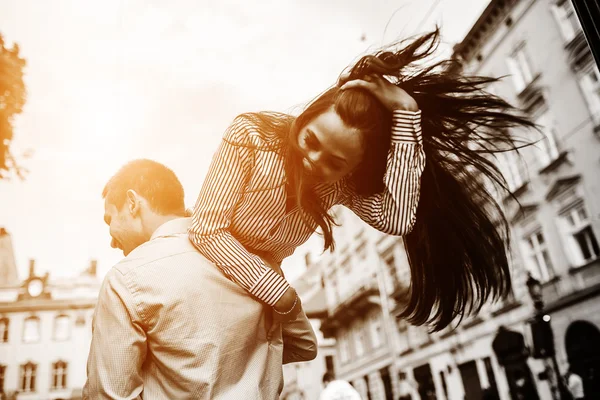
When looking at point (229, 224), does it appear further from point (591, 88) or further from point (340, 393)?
point (591, 88)

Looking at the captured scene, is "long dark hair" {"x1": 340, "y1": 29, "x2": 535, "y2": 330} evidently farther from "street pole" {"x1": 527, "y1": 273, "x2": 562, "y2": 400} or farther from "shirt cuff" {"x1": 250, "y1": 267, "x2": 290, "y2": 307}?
"street pole" {"x1": 527, "y1": 273, "x2": 562, "y2": 400}

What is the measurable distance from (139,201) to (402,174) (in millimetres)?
525

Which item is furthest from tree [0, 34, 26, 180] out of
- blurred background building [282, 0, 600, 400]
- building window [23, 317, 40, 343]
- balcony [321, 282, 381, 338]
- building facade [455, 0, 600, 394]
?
balcony [321, 282, 381, 338]

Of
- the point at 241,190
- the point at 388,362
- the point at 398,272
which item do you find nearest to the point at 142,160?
the point at 241,190

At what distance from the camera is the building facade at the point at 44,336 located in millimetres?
3605

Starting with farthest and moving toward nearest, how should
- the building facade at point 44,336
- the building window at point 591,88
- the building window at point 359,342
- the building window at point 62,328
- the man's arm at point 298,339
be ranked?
the building window at point 359,342 → the building window at point 591,88 → the building window at point 62,328 → the building facade at point 44,336 → the man's arm at point 298,339

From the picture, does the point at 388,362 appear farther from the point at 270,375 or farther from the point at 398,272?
the point at 270,375

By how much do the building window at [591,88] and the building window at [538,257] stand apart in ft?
5.82

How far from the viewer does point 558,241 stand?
19.5ft

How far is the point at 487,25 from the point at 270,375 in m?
7.58

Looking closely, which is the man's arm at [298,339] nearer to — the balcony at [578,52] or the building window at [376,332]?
the balcony at [578,52]

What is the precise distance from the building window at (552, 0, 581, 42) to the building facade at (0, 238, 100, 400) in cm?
582

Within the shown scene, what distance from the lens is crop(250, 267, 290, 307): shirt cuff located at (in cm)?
82

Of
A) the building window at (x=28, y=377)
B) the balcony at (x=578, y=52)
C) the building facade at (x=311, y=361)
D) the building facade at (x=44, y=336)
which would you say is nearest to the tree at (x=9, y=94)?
the building facade at (x=44, y=336)
